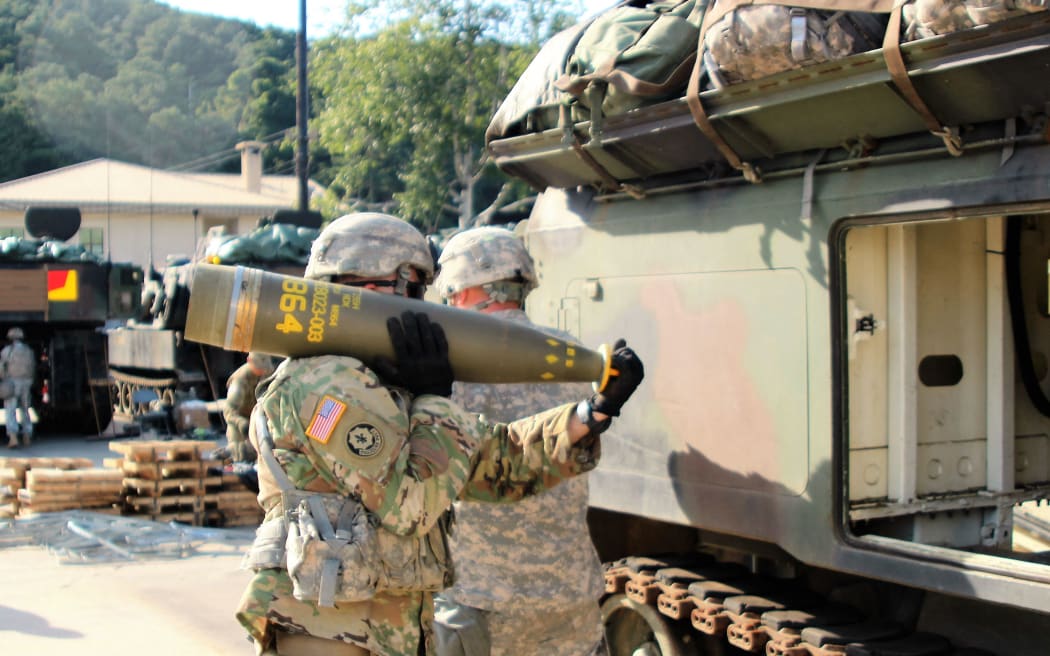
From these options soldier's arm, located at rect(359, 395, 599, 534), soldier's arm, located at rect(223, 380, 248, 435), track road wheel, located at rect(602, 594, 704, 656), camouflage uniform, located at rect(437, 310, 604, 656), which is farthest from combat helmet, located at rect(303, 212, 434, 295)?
soldier's arm, located at rect(223, 380, 248, 435)

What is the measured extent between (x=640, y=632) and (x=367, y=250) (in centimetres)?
225

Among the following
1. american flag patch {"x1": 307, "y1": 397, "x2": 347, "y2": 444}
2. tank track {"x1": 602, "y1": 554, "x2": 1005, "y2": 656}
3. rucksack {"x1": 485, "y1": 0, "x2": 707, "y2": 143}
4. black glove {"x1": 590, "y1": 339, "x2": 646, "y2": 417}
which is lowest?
tank track {"x1": 602, "y1": 554, "x2": 1005, "y2": 656}

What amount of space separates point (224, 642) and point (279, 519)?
3658mm

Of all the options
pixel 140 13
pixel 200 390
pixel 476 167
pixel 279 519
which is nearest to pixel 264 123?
pixel 140 13

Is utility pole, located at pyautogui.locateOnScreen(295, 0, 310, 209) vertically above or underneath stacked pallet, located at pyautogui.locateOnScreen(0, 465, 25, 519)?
above

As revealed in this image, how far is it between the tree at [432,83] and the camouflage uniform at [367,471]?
67.4 ft

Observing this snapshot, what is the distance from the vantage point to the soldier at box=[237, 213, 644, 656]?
2.78 meters

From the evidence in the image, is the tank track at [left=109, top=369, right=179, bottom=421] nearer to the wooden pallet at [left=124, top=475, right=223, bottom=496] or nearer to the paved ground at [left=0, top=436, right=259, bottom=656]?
the wooden pallet at [left=124, top=475, right=223, bottom=496]

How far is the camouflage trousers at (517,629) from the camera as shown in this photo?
3.70m

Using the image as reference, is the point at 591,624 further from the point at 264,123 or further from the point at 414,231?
the point at 264,123

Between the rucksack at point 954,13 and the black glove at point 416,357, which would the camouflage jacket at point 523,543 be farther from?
the rucksack at point 954,13

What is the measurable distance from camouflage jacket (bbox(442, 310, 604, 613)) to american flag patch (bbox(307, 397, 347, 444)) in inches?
39.3

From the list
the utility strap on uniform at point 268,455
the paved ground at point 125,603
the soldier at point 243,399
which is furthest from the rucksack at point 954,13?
the soldier at point 243,399

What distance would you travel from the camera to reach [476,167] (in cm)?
2605
